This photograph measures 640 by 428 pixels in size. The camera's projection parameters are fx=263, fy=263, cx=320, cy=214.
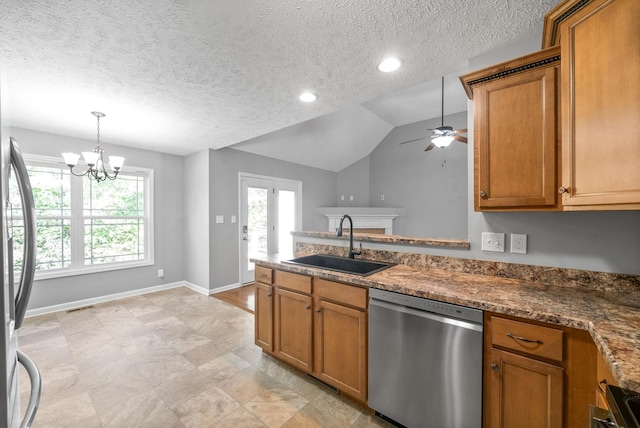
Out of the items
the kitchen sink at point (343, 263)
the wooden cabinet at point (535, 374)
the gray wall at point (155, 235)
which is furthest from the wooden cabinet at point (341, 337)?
the gray wall at point (155, 235)

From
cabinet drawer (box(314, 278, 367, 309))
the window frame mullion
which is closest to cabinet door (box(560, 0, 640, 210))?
cabinet drawer (box(314, 278, 367, 309))

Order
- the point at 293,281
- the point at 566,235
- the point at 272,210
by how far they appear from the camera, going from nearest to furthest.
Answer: the point at 566,235, the point at 293,281, the point at 272,210

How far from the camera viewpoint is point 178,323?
3.18 m

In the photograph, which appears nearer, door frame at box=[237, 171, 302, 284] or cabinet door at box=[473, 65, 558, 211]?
cabinet door at box=[473, 65, 558, 211]

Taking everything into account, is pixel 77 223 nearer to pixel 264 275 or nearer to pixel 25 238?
pixel 264 275

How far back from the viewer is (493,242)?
175 cm

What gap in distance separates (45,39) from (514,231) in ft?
10.4

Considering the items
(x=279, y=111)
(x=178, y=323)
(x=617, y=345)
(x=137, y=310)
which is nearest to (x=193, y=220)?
(x=137, y=310)

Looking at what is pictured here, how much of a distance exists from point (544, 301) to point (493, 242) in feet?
1.78

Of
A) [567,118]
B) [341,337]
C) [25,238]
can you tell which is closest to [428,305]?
[341,337]

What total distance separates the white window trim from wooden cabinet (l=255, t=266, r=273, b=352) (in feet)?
9.81

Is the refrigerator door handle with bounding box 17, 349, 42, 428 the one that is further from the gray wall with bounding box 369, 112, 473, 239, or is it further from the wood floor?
the gray wall with bounding box 369, 112, 473, 239

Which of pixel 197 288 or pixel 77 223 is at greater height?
pixel 77 223

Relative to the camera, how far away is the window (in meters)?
3.42
